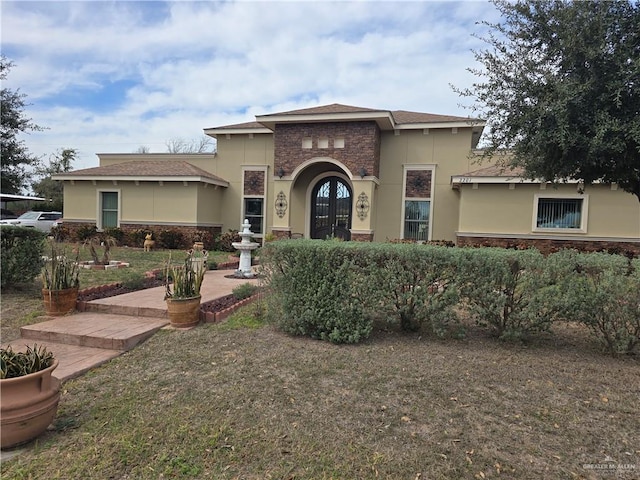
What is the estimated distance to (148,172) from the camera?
1516cm

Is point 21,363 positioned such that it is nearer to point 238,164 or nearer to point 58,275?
point 58,275

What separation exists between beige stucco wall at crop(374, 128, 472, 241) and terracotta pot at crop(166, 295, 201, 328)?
10233mm

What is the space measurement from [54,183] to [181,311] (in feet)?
128

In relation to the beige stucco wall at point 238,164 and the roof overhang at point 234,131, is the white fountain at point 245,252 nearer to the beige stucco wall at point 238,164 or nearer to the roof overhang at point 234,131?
the beige stucco wall at point 238,164

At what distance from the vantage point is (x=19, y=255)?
21.7ft

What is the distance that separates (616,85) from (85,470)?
744cm

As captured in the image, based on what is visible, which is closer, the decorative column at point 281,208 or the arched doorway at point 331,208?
the decorative column at point 281,208

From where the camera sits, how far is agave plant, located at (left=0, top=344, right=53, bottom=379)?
2.56 m

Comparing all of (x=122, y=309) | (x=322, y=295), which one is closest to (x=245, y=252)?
(x=122, y=309)

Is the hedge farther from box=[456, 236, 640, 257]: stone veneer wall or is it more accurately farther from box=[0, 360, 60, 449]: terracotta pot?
box=[456, 236, 640, 257]: stone veneer wall

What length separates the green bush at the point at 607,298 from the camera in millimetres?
3734

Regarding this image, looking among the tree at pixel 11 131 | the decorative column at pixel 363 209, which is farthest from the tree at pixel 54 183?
the decorative column at pixel 363 209

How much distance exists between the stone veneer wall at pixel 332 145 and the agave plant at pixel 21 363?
11.5 meters

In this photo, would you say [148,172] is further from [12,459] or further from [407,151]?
[12,459]
